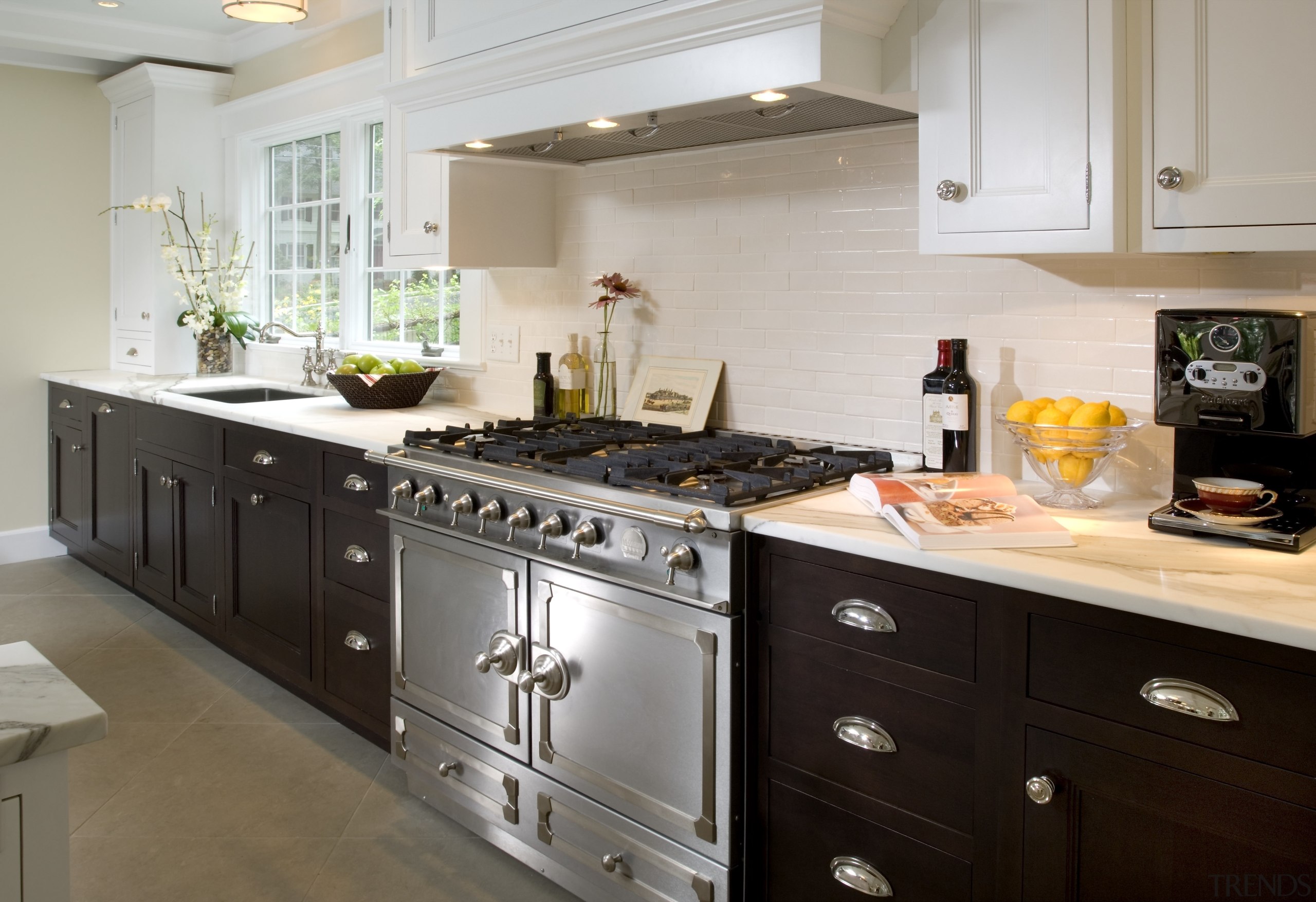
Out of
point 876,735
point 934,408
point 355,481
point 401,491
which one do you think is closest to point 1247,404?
point 934,408

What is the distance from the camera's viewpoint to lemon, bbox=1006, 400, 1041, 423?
2.13 metres

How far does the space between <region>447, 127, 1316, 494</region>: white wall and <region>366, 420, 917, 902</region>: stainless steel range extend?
0.71ft

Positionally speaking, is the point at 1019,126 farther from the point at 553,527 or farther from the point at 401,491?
the point at 401,491

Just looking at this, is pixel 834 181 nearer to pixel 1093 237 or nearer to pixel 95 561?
pixel 1093 237

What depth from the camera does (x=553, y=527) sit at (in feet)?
7.66

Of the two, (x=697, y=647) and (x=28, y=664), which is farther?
(x=697, y=647)

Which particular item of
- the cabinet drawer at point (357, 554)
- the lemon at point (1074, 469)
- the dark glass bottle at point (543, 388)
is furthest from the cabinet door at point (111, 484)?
the lemon at point (1074, 469)

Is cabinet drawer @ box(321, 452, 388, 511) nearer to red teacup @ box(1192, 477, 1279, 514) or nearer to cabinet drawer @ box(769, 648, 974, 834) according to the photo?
cabinet drawer @ box(769, 648, 974, 834)

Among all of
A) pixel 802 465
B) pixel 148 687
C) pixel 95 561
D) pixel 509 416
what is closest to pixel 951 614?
pixel 802 465

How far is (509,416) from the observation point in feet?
11.6

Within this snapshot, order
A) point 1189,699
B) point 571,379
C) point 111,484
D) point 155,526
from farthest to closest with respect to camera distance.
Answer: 1. point 111,484
2. point 155,526
3. point 571,379
4. point 1189,699

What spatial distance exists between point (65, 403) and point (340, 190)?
182 cm

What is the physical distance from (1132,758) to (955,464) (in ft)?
2.91

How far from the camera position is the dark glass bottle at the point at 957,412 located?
232 cm
